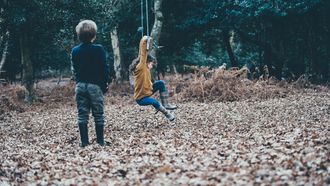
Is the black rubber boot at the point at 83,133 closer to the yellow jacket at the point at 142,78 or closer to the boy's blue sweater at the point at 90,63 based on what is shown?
the boy's blue sweater at the point at 90,63

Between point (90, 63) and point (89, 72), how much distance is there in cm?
16

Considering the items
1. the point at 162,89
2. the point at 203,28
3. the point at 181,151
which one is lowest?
the point at 181,151

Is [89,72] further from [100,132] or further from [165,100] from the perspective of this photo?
[165,100]

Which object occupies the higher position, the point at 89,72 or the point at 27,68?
the point at 27,68

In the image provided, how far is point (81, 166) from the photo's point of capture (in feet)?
19.9

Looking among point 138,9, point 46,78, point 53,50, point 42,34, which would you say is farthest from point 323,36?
point 46,78

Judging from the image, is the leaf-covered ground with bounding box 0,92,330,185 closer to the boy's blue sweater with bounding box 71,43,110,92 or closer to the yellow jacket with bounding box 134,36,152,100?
the yellow jacket with bounding box 134,36,152,100

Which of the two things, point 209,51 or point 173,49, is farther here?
point 209,51

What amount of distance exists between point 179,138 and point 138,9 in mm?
16546

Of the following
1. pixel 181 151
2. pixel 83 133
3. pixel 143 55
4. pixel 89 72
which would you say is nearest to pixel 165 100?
pixel 143 55

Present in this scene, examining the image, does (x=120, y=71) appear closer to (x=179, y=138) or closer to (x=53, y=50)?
(x=53, y=50)

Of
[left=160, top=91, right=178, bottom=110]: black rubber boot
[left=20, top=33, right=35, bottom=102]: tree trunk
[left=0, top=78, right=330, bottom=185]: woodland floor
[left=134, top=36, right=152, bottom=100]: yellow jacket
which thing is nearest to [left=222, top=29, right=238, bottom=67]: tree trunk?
[left=20, top=33, right=35, bottom=102]: tree trunk

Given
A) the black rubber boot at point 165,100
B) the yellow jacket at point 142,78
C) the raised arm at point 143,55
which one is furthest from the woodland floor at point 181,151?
the raised arm at point 143,55

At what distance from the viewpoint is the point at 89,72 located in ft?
24.1
